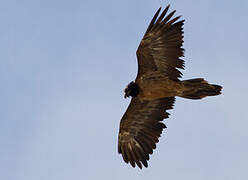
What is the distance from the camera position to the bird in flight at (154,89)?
1773cm

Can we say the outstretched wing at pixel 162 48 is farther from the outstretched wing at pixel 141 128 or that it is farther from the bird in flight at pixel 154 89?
the outstretched wing at pixel 141 128

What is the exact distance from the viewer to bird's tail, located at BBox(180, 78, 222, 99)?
17.4m

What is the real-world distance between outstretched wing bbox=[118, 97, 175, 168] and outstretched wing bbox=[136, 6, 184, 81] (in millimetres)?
1492

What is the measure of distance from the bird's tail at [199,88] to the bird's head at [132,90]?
1.88m

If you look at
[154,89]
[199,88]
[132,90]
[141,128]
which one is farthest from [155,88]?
[141,128]

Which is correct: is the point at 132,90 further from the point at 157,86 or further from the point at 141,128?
the point at 141,128

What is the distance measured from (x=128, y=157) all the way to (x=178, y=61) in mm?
4109

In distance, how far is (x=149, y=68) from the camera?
729 inches

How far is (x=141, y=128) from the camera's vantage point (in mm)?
20047

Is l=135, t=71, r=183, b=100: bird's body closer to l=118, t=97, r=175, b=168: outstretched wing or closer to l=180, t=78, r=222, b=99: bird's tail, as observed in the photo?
l=180, t=78, r=222, b=99: bird's tail

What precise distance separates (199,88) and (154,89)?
1722mm

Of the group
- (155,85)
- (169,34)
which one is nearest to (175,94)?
(155,85)

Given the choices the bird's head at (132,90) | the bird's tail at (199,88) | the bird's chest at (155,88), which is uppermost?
the bird's head at (132,90)

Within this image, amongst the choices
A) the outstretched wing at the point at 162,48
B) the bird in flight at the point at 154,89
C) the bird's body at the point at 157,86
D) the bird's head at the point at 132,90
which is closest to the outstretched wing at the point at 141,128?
the bird in flight at the point at 154,89
